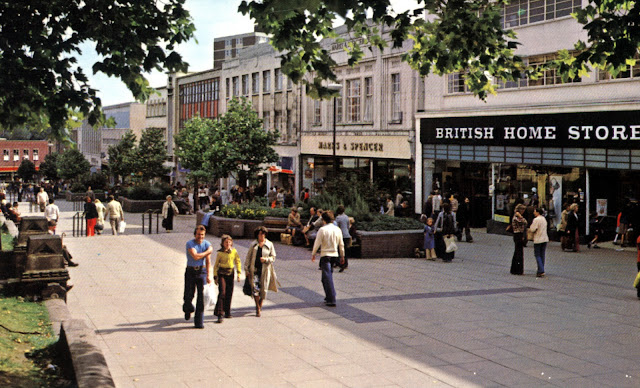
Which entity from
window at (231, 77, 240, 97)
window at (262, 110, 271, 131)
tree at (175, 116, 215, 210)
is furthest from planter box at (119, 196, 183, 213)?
window at (231, 77, 240, 97)

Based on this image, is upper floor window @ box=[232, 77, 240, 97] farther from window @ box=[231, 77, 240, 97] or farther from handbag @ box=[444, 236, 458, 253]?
handbag @ box=[444, 236, 458, 253]

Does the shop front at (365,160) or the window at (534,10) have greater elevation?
the window at (534,10)

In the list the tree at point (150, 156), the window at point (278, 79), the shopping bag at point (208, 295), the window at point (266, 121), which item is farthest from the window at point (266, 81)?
the shopping bag at point (208, 295)

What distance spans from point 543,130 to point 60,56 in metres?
21.6

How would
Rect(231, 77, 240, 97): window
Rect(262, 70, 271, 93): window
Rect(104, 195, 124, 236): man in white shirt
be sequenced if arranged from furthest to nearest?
Rect(231, 77, 240, 97): window < Rect(262, 70, 271, 93): window < Rect(104, 195, 124, 236): man in white shirt

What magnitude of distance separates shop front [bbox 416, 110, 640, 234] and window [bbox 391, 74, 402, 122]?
2.71 m

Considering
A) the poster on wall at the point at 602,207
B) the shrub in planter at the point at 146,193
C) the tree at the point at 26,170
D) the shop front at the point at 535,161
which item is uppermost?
the tree at the point at 26,170

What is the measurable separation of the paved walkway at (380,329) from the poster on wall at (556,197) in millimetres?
7566

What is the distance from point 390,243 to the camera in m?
22.2

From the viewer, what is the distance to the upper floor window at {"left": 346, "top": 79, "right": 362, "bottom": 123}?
4209cm

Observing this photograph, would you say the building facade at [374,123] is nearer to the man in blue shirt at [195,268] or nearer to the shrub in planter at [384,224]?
the shrub in planter at [384,224]

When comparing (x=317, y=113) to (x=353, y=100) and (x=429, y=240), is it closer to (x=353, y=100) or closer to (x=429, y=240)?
(x=353, y=100)

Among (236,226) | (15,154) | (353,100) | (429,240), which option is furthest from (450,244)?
(15,154)

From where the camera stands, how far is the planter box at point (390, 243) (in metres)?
21.9
